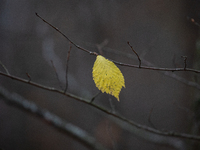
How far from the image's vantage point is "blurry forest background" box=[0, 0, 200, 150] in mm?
1464

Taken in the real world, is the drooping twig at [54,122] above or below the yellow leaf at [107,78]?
below

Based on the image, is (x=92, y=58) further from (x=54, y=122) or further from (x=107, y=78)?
(x=107, y=78)

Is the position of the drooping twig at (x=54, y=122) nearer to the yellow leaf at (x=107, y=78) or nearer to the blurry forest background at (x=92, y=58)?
the blurry forest background at (x=92, y=58)

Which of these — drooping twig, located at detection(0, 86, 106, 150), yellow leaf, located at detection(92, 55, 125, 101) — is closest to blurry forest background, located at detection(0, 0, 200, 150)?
drooping twig, located at detection(0, 86, 106, 150)

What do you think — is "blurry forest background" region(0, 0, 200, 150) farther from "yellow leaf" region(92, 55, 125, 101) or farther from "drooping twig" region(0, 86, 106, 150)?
"yellow leaf" region(92, 55, 125, 101)

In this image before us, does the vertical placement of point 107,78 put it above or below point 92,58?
below

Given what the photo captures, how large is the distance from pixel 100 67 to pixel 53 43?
1.36m

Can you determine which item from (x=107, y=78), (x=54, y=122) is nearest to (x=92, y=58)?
(x=54, y=122)

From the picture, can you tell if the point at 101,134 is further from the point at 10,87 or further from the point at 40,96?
the point at 10,87

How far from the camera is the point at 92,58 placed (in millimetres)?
1676

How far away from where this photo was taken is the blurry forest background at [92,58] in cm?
146

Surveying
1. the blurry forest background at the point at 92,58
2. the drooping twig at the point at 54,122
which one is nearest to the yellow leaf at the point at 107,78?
the drooping twig at the point at 54,122

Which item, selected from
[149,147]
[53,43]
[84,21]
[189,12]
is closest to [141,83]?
[149,147]

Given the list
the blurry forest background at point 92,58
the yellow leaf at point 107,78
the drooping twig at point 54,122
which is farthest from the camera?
the blurry forest background at point 92,58
